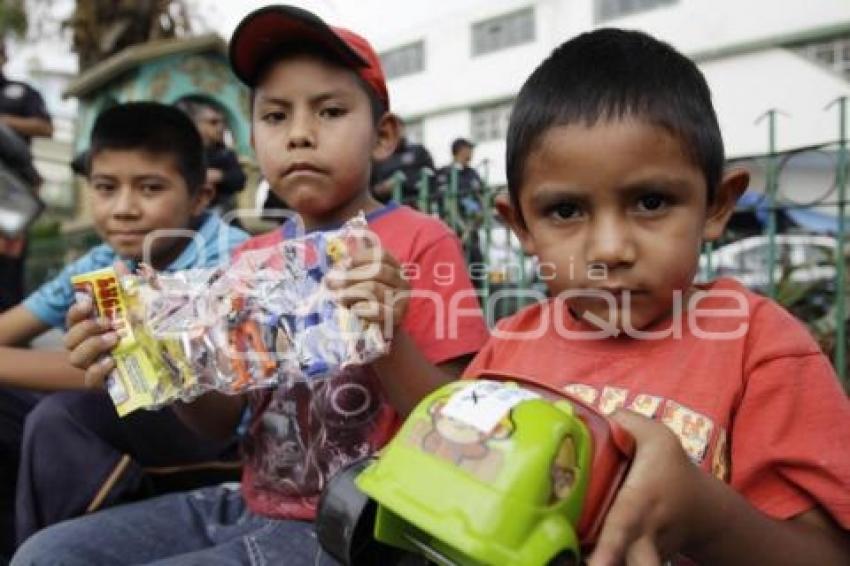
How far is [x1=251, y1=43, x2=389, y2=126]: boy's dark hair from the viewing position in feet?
5.47

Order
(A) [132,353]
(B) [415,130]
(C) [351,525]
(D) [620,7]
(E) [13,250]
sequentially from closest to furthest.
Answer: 1. (C) [351,525]
2. (A) [132,353]
3. (E) [13,250]
4. (D) [620,7]
5. (B) [415,130]

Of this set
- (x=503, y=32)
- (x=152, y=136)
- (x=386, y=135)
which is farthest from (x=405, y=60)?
(x=386, y=135)

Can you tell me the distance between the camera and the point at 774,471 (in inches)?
41.5

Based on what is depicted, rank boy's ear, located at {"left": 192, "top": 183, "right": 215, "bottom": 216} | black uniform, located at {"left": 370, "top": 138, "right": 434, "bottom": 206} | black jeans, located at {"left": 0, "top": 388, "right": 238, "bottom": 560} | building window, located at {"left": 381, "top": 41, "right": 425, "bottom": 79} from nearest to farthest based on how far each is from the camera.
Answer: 1. black jeans, located at {"left": 0, "top": 388, "right": 238, "bottom": 560}
2. boy's ear, located at {"left": 192, "top": 183, "right": 215, "bottom": 216}
3. black uniform, located at {"left": 370, "top": 138, "right": 434, "bottom": 206}
4. building window, located at {"left": 381, "top": 41, "right": 425, "bottom": 79}

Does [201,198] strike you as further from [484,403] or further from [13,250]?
[484,403]

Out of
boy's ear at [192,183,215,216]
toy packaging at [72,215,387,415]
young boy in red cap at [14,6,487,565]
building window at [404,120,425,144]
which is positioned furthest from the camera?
building window at [404,120,425,144]

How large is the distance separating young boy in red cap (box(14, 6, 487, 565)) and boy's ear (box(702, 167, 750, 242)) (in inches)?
20.0

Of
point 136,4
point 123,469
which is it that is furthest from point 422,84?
point 123,469

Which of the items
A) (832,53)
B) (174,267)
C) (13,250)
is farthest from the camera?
(832,53)

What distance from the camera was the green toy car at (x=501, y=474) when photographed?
764mm

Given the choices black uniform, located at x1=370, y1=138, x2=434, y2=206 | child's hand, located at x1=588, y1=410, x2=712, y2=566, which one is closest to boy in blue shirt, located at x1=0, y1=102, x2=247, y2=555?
child's hand, located at x1=588, y1=410, x2=712, y2=566

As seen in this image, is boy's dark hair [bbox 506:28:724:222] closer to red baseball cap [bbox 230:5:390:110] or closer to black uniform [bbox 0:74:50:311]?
red baseball cap [bbox 230:5:390:110]

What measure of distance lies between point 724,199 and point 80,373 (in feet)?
4.77

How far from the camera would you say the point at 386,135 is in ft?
6.01
